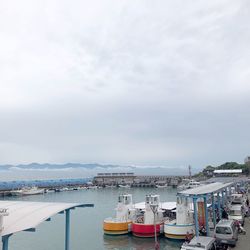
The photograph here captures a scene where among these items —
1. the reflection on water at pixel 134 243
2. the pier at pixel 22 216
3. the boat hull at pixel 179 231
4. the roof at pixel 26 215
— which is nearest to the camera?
the pier at pixel 22 216

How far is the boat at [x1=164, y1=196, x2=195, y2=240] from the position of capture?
23219 millimetres

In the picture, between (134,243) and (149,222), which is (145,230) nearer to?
(149,222)

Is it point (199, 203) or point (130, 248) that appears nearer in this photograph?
point (130, 248)

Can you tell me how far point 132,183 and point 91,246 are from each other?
76.9m

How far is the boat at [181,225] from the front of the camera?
23.2 metres

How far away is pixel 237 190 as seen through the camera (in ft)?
151

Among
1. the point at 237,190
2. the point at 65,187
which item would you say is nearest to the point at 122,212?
the point at 237,190

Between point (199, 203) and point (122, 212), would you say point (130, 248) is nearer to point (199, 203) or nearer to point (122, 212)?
point (122, 212)

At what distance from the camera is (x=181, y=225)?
77.0ft

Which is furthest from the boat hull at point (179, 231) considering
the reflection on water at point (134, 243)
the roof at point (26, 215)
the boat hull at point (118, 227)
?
the roof at point (26, 215)

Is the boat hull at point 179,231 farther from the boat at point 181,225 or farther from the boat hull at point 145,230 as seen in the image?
the boat hull at point 145,230

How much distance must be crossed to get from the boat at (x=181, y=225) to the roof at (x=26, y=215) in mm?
13794

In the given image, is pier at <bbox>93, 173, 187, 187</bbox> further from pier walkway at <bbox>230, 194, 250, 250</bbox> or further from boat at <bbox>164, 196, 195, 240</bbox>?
pier walkway at <bbox>230, 194, 250, 250</bbox>

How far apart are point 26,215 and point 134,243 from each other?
15.3 meters
